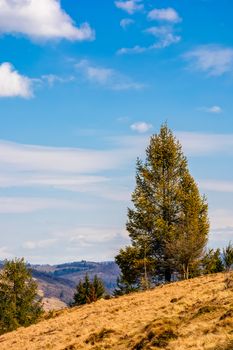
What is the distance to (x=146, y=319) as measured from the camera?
88.9 feet

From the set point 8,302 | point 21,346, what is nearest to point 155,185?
point 21,346

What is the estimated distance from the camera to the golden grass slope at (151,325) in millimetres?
19969

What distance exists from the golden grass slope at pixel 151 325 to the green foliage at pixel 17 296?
23466mm

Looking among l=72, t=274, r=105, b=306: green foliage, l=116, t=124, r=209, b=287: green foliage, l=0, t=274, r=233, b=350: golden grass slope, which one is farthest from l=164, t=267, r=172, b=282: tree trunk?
l=72, t=274, r=105, b=306: green foliage

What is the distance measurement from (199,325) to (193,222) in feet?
75.0

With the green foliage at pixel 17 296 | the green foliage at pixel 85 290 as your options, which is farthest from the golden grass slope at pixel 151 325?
the green foliage at pixel 85 290

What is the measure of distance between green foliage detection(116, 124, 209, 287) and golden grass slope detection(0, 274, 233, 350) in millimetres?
5336

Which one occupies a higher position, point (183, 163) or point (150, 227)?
point (183, 163)

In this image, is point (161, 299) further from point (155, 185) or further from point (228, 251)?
point (228, 251)

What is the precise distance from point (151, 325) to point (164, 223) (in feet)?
67.3

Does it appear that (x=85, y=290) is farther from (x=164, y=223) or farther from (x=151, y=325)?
(x=151, y=325)

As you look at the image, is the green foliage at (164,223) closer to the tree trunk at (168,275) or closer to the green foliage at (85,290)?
the tree trunk at (168,275)

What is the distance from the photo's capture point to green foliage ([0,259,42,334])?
62531 mm

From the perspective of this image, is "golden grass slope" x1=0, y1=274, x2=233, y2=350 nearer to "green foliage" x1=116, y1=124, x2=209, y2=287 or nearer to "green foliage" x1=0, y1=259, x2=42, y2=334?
"green foliage" x1=116, y1=124, x2=209, y2=287
